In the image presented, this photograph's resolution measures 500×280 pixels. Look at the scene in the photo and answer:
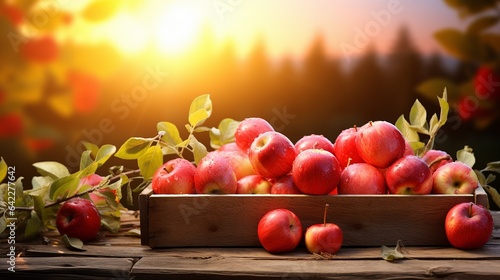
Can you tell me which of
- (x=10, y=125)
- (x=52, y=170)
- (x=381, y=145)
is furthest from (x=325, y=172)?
(x=10, y=125)

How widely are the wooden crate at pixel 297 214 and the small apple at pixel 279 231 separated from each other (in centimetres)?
3

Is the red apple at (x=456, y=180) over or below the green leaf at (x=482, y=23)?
below

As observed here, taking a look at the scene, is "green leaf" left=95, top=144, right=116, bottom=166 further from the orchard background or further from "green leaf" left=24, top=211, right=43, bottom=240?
the orchard background

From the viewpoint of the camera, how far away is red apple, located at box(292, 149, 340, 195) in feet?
3.75

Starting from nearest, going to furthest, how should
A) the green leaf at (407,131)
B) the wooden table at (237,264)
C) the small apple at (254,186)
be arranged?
the wooden table at (237,264)
the small apple at (254,186)
the green leaf at (407,131)

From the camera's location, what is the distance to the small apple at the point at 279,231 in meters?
1.10

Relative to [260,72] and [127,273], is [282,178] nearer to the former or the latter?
[127,273]

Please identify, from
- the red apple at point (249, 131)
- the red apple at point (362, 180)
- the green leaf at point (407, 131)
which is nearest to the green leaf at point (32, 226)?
the red apple at point (249, 131)

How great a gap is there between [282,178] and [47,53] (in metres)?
1.04

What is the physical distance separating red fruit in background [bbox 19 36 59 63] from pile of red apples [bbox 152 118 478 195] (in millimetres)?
879

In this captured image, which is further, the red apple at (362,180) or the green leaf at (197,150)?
the green leaf at (197,150)

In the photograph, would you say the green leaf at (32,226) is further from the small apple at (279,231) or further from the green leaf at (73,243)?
the small apple at (279,231)

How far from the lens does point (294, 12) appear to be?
1938mm

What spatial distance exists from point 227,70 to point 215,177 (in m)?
0.93
